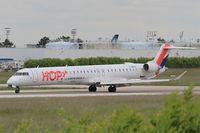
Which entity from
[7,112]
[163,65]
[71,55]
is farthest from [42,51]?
[7,112]

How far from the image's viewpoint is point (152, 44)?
11094 centimetres

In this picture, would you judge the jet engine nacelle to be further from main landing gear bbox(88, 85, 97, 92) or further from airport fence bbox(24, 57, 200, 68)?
airport fence bbox(24, 57, 200, 68)

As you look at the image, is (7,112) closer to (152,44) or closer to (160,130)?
(160,130)

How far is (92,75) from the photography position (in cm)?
4397

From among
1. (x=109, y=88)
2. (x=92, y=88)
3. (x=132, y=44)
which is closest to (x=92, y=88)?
(x=92, y=88)

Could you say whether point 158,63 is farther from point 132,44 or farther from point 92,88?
point 132,44

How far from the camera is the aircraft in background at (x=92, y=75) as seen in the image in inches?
1607

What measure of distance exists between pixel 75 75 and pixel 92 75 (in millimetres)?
1657

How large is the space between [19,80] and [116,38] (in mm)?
77433

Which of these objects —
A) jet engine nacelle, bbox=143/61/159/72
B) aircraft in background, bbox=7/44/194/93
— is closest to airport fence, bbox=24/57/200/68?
aircraft in background, bbox=7/44/194/93

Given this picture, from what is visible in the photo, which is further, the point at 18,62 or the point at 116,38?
the point at 116,38

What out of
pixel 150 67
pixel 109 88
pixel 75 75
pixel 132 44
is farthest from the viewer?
pixel 132 44

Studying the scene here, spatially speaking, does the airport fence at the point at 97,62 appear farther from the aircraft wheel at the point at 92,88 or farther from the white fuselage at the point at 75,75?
the aircraft wheel at the point at 92,88

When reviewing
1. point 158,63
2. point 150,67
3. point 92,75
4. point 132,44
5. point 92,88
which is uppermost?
point 132,44
